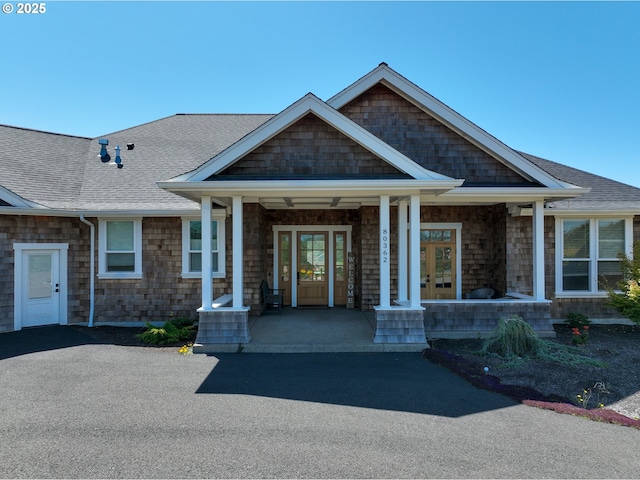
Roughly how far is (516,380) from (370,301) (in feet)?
16.4

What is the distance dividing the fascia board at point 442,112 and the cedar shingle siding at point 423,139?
0.58 ft

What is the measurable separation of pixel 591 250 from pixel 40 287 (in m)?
14.7

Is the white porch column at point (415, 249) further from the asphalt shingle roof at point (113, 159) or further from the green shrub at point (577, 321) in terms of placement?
the asphalt shingle roof at point (113, 159)

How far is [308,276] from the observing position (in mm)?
11836

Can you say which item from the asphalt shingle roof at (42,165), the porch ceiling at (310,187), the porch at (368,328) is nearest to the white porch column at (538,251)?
the porch at (368,328)

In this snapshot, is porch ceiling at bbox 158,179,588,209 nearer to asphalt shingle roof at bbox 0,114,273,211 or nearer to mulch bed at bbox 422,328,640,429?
asphalt shingle roof at bbox 0,114,273,211

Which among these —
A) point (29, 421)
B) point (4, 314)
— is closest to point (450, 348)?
point (29, 421)

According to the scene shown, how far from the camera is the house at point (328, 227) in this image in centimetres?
779

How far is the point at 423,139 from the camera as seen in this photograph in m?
9.53

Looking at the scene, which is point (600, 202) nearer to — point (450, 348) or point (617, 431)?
point (450, 348)

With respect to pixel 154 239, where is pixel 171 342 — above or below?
below

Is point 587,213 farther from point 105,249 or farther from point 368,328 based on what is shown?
point 105,249

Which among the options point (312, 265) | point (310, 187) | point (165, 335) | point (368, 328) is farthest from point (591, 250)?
point (165, 335)

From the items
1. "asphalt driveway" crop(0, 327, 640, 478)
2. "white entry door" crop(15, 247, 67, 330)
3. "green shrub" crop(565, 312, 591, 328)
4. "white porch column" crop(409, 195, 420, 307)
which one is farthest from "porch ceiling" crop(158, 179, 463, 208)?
"green shrub" crop(565, 312, 591, 328)
